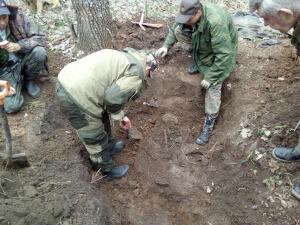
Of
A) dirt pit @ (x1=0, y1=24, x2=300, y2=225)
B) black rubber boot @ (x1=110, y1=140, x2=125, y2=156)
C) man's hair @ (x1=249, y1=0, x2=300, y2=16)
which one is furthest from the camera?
black rubber boot @ (x1=110, y1=140, x2=125, y2=156)

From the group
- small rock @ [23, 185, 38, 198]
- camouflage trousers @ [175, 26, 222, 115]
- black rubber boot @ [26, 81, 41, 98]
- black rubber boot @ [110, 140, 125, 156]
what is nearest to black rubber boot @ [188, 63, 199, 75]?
camouflage trousers @ [175, 26, 222, 115]

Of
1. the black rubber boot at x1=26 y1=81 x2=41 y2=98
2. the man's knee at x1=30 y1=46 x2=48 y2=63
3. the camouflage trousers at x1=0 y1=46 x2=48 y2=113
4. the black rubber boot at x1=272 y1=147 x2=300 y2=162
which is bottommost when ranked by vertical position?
the black rubber boot at x1=272 y1=147 x2=300 y2=162

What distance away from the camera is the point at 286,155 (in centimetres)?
402

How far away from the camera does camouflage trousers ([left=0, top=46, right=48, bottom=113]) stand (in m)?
4.67

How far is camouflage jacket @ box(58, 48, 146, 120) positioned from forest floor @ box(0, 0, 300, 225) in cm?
93

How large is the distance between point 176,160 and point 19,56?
251cm

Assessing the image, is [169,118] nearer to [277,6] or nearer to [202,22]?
[202,22]

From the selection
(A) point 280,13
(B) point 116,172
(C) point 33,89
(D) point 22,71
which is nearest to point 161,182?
(B) point 116,172

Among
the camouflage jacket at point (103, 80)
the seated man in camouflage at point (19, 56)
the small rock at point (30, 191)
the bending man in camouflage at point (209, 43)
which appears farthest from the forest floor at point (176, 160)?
the camouflage jacket at point (103, 80)

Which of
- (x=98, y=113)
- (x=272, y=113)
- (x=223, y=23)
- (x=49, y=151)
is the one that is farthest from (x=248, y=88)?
(x=49, y=151)

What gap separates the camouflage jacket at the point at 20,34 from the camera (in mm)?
4625

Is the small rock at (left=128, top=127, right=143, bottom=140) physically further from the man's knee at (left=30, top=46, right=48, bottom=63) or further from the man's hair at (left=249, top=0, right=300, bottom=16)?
the man's hair at (left=249, top=0, right=300, bottom=16)

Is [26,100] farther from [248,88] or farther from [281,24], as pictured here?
[281,24]

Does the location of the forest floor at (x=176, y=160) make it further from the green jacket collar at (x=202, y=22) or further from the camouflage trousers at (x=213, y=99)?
the green jacket collar at (x=202, y=22)
